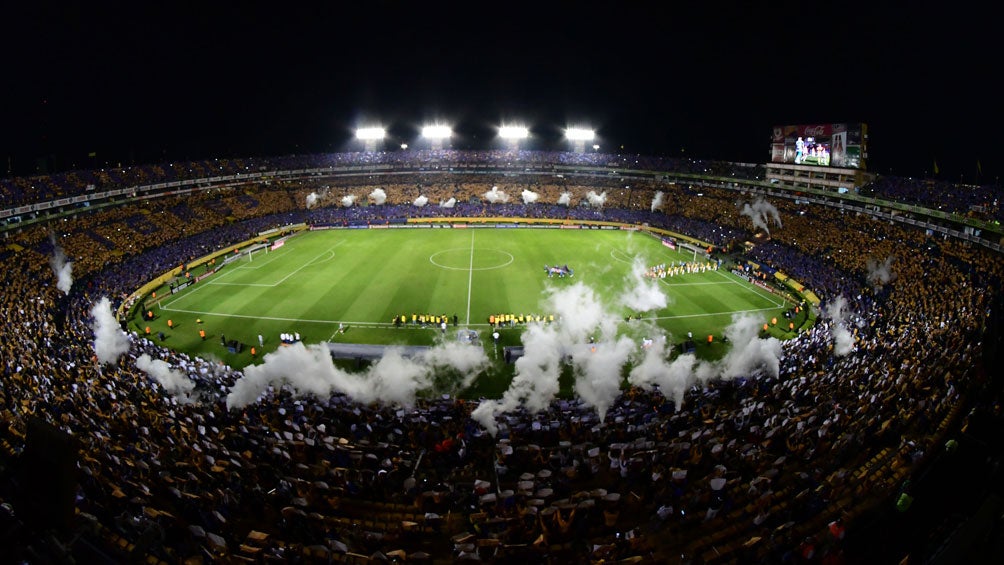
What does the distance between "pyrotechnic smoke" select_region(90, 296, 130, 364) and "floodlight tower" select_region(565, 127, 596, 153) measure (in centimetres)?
6957

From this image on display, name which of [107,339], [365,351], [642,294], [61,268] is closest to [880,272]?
[642,294]

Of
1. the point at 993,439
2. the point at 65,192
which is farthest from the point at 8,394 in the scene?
the point at 65,192

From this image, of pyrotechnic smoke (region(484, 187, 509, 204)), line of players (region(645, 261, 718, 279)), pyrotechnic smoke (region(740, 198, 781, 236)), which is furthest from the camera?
pyrotechnic smoke (region(484, 187, 509, 204))

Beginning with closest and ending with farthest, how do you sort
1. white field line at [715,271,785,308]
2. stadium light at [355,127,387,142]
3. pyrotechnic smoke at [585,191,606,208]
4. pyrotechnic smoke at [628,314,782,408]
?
pyrotechnic smoke at [628,314,782,408]
white field line at [715,271,785,308]
pyrotechnic smoke at [585,191,606,208]
stadium light at [355,127,387,142]

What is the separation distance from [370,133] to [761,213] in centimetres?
6047

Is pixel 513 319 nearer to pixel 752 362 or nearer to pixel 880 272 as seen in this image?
pixel 752 362

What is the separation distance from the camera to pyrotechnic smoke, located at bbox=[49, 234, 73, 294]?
33.1m

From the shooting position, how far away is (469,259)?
45.9 m

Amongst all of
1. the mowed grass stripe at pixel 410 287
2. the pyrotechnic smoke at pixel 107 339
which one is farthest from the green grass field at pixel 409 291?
the pyrotechnic smoke at pixel 107 339

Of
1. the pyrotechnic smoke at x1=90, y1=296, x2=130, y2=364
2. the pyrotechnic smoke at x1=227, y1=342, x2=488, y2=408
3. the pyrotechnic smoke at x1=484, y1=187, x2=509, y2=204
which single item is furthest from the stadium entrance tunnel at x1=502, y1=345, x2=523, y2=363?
the pyrotechnic smoke at x1=484, y1=187, x2=509, y2=204

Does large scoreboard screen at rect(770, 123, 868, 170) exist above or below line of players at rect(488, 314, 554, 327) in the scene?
above

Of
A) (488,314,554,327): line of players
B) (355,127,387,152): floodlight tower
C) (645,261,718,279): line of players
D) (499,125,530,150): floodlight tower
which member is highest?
(499,125,530,150): floodlight tower

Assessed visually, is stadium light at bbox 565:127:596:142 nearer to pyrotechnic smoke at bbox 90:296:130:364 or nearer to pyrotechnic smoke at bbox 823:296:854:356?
pyrotechnic smoke at bbox 823:296:854:356

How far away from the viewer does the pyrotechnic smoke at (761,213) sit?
5073 centimetres
